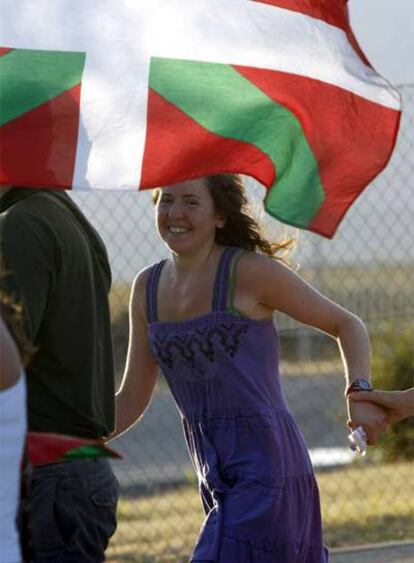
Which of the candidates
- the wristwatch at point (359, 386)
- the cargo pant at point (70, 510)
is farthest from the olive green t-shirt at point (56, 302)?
the wristwatch at point (359, 386)

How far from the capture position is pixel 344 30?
182 inches

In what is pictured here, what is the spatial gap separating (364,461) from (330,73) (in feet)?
19.2

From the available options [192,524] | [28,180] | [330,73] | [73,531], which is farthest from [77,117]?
[192,524]

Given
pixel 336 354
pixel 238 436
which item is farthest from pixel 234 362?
pixel 336 354

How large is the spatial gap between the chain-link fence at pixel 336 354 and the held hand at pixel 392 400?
80.1 inches

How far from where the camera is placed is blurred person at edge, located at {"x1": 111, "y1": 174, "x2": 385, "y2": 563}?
16.3 feet

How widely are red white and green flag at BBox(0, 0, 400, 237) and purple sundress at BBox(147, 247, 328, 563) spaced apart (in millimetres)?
652

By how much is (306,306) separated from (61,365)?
0.93 meters

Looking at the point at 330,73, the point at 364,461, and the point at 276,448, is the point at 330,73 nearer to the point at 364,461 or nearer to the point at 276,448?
the point at 276,448

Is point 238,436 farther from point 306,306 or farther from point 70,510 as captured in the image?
point 70,510

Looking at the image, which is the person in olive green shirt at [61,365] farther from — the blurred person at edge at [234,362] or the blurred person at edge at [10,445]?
the blurred person at edge at [10,445]

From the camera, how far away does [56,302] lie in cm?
443

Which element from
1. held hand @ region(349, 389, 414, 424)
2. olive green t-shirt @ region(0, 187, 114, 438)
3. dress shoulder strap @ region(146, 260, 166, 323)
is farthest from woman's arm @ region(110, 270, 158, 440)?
held hand @ region(349, 389, 414, 424)

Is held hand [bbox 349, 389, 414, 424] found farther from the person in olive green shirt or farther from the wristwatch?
the person in olive green shirt
